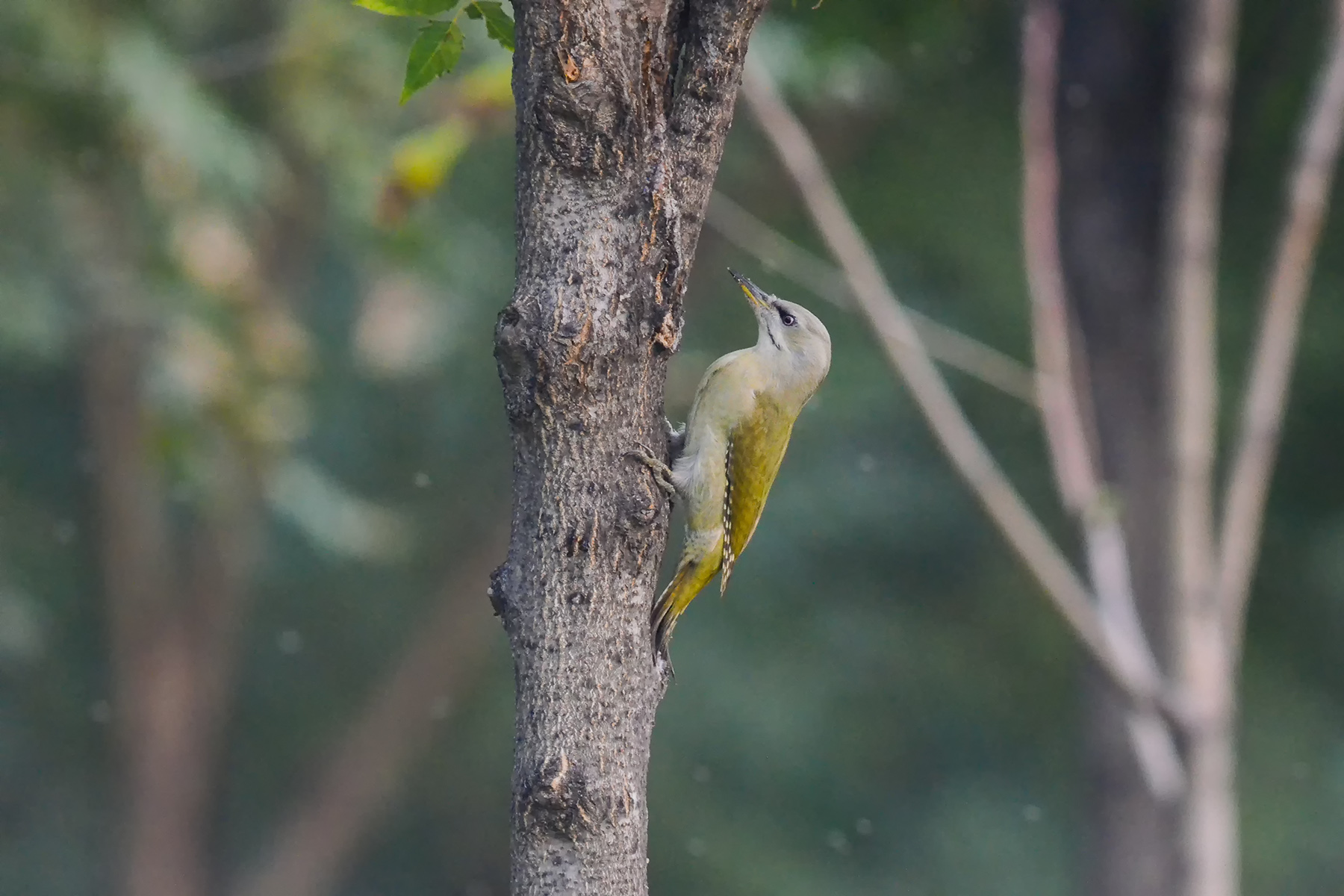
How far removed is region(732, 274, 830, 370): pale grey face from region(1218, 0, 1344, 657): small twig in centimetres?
A: 119

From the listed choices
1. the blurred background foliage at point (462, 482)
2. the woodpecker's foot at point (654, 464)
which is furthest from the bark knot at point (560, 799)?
the blurred background foliage at point (462, 482)

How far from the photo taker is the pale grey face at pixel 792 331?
3955 millimetres

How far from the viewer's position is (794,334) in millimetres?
3998

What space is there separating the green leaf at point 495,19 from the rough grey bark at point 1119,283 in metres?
4.95

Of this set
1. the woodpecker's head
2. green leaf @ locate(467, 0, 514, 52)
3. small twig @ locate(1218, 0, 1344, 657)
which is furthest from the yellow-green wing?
green leaf @ locate(467, 0, 514, 52)

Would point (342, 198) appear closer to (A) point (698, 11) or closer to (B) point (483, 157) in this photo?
(B) point (483, 157)

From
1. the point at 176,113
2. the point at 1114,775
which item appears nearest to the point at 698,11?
the point at 176,113

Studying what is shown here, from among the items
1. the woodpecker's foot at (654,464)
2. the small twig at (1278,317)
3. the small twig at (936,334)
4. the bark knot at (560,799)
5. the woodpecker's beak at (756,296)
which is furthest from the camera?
the small twig at (936,334)

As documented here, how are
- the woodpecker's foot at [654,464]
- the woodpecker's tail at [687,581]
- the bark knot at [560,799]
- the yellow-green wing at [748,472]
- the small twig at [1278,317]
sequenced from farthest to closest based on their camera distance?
the small twig at [1278,317] < the yellow-green wing at [748,472] < the woodpecker's tail at [687,581] < the woodpecker's foot at [654,464] < the bark knot at [560,799]

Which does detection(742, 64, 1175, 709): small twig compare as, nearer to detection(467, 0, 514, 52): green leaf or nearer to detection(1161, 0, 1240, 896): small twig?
detection(1161, 0, 1240, 896): small twig

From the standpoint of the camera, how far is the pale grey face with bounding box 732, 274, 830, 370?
13.0 ft

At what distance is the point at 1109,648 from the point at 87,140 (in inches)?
189

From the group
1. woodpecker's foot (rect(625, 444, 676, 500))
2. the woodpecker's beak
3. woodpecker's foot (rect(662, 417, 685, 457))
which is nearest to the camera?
woodpecker's foot (rect(625, 444, 676, 500))

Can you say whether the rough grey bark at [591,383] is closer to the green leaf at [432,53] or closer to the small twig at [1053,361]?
the green leaf at [432,53]
